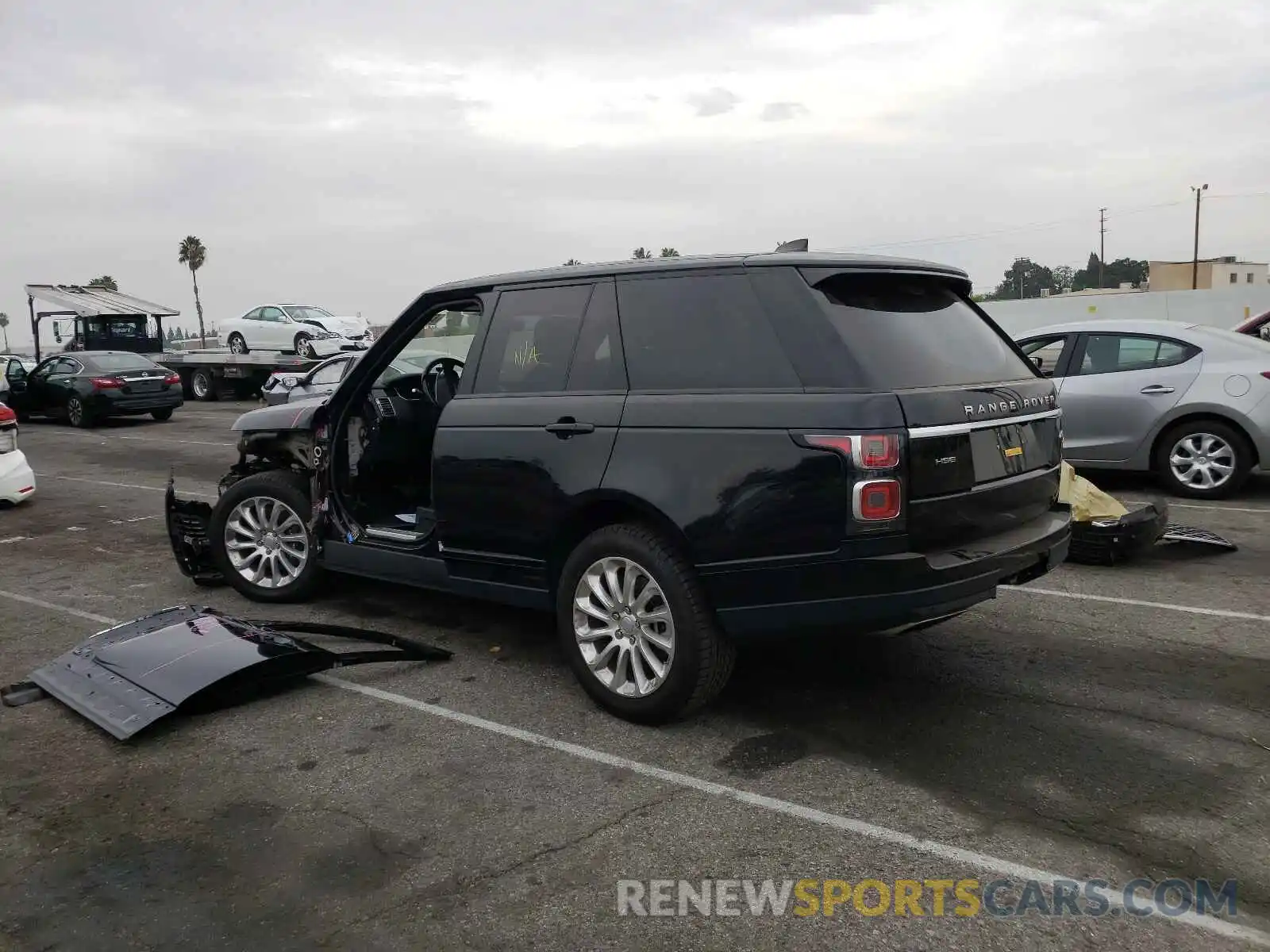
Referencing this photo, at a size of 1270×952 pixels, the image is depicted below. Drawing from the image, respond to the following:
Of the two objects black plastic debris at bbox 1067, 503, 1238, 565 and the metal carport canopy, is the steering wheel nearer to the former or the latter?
black plastic debris at bbox 1067, 503, 1238, 565

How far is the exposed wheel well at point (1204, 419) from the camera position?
865 cm

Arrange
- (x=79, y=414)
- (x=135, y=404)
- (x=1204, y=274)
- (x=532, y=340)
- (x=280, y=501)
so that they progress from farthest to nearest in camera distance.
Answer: (x=1204, y=274), (x=135, y=404), (x=79, y=414), (x=280, y=501), (x=532, y=340)

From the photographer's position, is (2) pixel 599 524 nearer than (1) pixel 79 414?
Yes

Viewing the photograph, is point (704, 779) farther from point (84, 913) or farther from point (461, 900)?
point (84, 913)

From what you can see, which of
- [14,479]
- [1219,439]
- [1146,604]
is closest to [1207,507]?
[1219,439]

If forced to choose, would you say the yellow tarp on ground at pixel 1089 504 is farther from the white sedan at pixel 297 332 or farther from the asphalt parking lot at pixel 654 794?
the white sedan at pixel 297 332

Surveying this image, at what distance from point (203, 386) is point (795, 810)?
26916 millimetres

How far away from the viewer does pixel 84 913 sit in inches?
117

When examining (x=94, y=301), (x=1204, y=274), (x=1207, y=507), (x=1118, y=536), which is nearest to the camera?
(x=1118, y=536)

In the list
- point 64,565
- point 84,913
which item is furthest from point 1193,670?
point 64,565

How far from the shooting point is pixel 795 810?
3.45 metres

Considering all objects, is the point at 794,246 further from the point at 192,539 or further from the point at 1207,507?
the point at 1207,507

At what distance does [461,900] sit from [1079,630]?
3.77 m

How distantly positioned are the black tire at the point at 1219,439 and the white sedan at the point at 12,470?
10833mm
